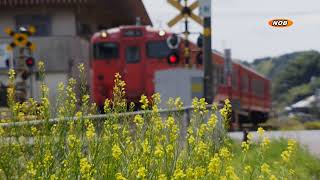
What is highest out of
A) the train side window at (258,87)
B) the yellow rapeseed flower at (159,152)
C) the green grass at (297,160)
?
the yellow rapeseed flower at (159,152)

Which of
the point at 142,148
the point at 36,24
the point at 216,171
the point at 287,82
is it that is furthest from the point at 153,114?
the point at 287,82

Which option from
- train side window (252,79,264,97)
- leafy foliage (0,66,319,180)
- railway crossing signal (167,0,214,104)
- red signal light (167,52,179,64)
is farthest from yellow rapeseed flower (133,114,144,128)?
train side window (252,79,264,97)

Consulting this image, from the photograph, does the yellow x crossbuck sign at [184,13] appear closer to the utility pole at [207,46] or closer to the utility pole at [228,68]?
the utility pole at [207,46]

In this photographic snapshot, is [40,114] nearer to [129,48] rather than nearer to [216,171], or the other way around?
[216,171]

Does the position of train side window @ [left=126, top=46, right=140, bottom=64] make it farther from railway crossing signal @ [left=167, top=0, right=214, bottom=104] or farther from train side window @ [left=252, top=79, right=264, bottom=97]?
train side window @ [left=252, top=79, right=264, bottom=97]

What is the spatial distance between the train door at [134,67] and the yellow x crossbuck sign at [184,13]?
225 inches

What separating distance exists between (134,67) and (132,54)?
1.28 feet

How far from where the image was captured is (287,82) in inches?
2726

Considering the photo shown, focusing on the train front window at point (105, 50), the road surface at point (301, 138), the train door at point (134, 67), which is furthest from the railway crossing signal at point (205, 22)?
the train front window at point (105, 50)

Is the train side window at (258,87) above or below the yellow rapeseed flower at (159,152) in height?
below

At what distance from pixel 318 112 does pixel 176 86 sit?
2007cm

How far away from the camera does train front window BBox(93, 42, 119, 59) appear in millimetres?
20719

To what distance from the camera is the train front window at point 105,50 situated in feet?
68.0

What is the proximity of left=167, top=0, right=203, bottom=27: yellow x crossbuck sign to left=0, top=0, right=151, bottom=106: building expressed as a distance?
14269 millimetres
